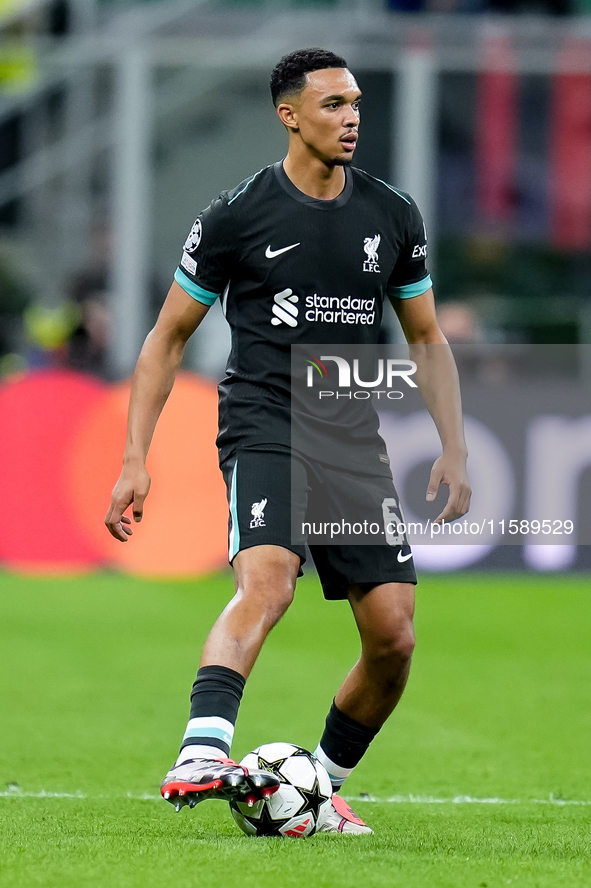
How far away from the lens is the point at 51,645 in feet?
28.2

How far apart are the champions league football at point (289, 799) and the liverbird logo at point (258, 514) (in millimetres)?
676

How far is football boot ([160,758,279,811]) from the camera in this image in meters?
3.62

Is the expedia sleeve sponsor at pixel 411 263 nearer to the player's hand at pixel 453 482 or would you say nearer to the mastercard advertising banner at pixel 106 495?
the player's hand at pixel 453 482

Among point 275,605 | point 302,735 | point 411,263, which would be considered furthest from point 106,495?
point 275,605

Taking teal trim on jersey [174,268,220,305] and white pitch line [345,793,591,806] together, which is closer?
teal trim on jersey [174,268,220,305]

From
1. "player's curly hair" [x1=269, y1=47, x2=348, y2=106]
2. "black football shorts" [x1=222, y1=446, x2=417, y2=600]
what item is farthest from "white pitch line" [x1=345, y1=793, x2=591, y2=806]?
"player's curly hair" [x1=269, y1=47, x2=348, y2=106]

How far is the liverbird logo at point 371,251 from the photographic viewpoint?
14.5ft

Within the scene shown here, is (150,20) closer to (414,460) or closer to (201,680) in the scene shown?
(414,460)

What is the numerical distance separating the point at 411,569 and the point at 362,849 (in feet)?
2.74

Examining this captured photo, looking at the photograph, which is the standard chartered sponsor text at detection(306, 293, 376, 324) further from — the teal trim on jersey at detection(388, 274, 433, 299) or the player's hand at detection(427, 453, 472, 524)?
the player's hand at detection(427, 453, 472, 524)

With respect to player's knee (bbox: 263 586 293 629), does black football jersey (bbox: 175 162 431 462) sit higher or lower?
higher

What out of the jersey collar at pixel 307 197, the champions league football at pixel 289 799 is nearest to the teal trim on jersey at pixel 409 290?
the jersey collar at pixel 307 197

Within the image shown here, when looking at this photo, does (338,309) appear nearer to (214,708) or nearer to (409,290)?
(409,290)

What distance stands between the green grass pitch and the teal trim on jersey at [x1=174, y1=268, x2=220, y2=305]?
1584mm
